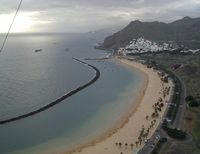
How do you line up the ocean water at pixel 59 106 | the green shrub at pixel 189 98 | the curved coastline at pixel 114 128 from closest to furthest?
1. the curved coastline at pixel 114 128
2. the ocean water at pixel 59 106
3. the green shrub at pixel 189 98

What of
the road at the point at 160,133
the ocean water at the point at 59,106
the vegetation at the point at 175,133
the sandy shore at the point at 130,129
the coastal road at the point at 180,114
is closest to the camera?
the road at the point at 160,133

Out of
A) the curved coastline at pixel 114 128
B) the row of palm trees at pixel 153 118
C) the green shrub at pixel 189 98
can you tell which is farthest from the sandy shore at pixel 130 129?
the green shrub at pixel 189 98

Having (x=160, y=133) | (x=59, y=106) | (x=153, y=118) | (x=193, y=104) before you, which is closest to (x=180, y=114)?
(x=153, y=118)

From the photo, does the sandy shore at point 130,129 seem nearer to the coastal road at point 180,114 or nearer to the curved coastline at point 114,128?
the curved coastline at point 114,128

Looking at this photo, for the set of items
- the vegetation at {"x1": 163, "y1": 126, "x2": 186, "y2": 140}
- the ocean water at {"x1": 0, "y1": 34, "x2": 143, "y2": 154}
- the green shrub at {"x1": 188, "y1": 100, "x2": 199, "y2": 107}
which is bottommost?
the ocean water at {"x1": 0, "y1": 34, "x2": 143, "y2": 154}

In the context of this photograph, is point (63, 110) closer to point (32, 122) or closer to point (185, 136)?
point (32, 122)

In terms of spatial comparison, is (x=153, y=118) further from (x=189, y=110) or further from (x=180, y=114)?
(x=189, y=110)

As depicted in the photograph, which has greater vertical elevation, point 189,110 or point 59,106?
point 189,110

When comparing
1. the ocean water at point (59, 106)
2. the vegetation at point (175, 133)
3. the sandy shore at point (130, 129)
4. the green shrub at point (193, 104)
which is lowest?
the ocean water at point (59, 106)

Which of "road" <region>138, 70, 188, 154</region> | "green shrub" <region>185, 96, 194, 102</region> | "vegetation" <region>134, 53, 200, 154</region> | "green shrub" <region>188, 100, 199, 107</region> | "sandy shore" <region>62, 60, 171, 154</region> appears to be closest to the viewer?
"vegetation" <region>134, 53, 200, 154</region>

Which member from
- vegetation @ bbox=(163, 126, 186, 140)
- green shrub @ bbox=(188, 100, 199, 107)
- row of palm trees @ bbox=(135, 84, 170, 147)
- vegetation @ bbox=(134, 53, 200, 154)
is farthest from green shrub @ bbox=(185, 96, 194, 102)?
vegetation @ bbox=(163, 126, 186, 140)

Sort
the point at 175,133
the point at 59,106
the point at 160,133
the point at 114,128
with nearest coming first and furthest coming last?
→ the point at 175,133
the point at 160,133
the point at 114,128
the point at 59,106

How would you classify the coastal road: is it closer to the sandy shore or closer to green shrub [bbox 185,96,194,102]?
green shrub [bbox 185,96,194,102]
